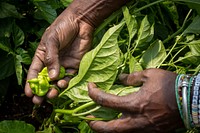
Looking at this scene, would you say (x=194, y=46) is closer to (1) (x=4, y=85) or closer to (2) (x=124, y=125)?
(2) (x=124, y=125)

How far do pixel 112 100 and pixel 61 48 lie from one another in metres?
0.28

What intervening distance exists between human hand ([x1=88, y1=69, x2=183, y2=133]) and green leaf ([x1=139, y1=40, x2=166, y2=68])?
15cm

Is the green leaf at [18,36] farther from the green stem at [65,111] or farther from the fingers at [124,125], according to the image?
the fingers at [124,125]

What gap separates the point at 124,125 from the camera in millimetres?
1188

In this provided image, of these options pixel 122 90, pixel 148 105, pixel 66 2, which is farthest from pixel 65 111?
pixel 66 2

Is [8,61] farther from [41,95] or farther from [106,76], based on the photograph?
[106,76]

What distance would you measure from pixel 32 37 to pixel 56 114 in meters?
0.47

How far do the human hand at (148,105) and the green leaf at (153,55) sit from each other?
152 millimetres

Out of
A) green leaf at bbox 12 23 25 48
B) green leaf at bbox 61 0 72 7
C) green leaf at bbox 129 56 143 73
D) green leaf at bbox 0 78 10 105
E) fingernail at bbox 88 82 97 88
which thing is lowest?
green leaf at bbox 0 78 10 105

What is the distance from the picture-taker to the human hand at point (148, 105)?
1156 mm

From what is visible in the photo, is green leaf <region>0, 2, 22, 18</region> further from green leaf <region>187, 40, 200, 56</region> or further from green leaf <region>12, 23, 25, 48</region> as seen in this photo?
green leaf <region>187, 40, 200, 56</region>

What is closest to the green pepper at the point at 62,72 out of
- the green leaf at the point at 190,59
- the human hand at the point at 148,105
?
the human hand at the point at 148,105

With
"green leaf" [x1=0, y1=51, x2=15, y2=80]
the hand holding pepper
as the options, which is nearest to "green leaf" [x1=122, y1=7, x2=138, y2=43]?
the hand holding pepper

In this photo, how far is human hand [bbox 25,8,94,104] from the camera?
1.29 meters
